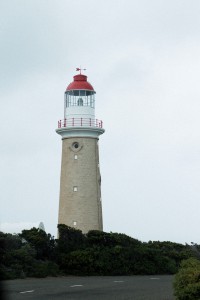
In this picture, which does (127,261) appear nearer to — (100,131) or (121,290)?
(121,290)

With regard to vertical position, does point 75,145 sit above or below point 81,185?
above

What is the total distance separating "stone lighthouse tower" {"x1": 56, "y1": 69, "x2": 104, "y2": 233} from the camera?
4197cm

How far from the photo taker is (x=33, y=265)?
→ 2811cm

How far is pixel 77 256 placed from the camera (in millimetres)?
30062

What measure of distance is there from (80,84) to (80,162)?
5117 millimetres

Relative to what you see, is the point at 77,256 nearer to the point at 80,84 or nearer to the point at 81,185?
the point at 81,185

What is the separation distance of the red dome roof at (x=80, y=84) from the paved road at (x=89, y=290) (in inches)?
734

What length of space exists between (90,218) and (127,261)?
35.7 ft

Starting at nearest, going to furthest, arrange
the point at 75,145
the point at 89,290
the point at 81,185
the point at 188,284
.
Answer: the point at 188,284 → the point at 89,290 → the point at 81,185 → the point at 75,145

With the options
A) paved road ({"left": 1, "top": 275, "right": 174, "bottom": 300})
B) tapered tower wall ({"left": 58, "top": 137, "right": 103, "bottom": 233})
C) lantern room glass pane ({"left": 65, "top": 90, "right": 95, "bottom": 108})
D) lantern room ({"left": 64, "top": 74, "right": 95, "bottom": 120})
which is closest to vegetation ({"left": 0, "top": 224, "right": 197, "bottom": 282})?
paved road ({"left": 1, "top": 275, "right": 174, "bottom": 300})

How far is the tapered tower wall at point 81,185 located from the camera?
1649 inches

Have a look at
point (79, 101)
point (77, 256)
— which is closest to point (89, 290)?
point (77, 256)

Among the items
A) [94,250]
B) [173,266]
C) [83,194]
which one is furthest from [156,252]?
[83,194]

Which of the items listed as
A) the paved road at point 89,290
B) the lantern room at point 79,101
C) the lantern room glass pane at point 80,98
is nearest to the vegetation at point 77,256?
the paved road at point 89,290
